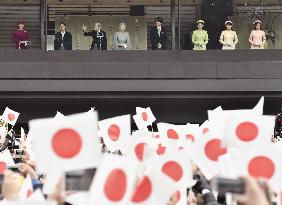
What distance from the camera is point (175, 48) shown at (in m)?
24.1

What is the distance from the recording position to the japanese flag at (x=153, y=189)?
5.87 meters

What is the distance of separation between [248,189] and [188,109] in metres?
20.3

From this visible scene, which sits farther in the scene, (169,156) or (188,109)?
(188,109)

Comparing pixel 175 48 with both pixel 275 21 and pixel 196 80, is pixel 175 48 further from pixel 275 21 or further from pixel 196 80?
pixel 275 21

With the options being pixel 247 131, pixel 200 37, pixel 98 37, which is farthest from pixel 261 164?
pixel 98 37

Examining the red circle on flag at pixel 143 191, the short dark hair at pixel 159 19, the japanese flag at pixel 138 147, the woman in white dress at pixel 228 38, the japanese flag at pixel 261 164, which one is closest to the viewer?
the red circle on flag at pixel 143 191

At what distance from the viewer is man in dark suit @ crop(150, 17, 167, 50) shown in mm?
23688

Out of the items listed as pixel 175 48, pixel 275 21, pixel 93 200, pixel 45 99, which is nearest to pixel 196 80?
pixel 175 48

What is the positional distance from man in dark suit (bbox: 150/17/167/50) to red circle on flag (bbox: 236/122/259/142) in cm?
1668

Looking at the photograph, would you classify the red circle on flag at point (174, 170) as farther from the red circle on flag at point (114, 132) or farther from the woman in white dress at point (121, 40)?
the woman in white dress at point (121, 40)

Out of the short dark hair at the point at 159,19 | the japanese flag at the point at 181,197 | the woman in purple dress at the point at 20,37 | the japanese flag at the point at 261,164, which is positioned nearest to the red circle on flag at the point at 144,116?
the short dark hair at the point at 159,19

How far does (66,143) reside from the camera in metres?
5.54

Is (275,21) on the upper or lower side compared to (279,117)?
upper

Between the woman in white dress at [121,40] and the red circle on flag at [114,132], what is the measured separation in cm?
1266
